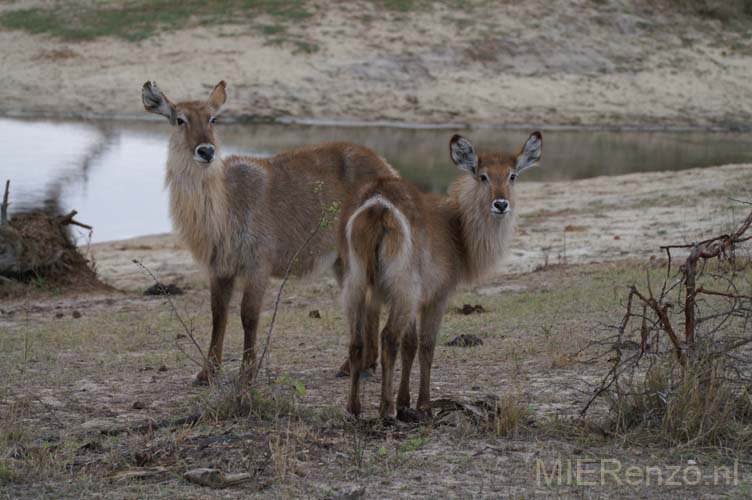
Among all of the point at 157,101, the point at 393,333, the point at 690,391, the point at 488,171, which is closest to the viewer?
the point at 690,391

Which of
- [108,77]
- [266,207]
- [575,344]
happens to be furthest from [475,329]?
[108,77]

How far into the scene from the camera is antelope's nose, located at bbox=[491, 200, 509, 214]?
5461 millimetres

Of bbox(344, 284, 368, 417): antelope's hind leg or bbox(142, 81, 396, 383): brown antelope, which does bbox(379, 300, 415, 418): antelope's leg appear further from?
bbox(142, 81, 396, 383): brown antelope

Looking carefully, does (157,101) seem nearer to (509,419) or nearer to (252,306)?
(252,306)

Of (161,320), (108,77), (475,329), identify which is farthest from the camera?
(108,77)

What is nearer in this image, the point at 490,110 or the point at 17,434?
the point at 17,434

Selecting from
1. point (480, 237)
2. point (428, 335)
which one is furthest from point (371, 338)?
point (480, 237)

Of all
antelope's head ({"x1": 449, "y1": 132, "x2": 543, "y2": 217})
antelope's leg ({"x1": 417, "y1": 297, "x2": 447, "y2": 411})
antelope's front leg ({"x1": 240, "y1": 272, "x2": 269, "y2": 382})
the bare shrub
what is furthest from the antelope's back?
Answer: the bare shrub

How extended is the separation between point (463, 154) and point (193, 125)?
1.64 metres

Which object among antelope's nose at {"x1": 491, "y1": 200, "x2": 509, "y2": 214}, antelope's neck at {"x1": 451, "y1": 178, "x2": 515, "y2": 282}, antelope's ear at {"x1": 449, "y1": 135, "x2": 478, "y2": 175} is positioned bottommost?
antelope's neck at {"x1": 451, "y1": 178, "x2": 515, "y2": 282}

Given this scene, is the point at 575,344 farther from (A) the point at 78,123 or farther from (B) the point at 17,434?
(A) the point at 78,123

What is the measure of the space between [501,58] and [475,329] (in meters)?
18.3

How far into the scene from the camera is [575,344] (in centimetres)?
641

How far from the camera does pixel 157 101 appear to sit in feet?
21.1
